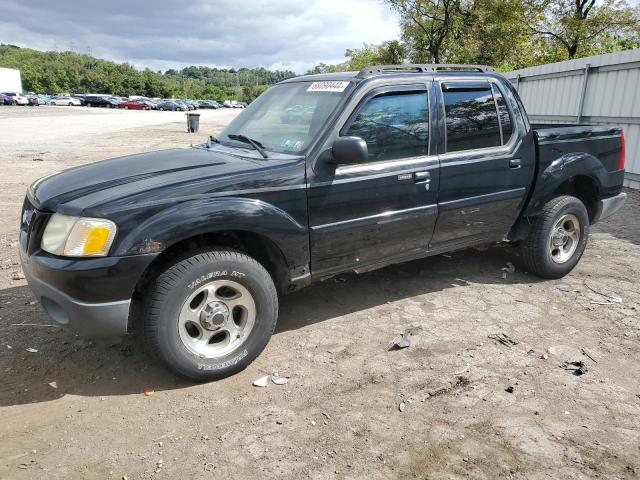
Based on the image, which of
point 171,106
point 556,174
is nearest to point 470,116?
point 556,174

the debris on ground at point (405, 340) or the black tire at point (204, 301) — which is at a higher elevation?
the black tire at point (204, 301)

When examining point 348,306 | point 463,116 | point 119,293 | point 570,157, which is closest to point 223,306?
point 119,293

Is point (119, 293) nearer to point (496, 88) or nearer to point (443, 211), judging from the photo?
point (443, 211)

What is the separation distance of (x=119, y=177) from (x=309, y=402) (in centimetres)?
190

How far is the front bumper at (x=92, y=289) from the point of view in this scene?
2820mm

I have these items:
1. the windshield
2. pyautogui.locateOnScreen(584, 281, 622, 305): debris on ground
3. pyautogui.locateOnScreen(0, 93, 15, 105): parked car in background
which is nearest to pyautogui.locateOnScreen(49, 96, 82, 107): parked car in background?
pyautogui.locateOnScreen(0, 93, 15, 105): parked car in background

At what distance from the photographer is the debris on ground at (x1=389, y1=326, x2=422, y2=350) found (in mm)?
3715

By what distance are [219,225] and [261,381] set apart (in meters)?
1.06

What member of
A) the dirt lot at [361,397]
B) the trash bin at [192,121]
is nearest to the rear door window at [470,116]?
the dirt lot at [361,397]

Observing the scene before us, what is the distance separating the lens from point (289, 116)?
13.1ft

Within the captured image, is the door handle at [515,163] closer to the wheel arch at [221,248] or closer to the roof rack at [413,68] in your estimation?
the roof rack at [413,68]

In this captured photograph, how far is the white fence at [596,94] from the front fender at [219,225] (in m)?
8.93

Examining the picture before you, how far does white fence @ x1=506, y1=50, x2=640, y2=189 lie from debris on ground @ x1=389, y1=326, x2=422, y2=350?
8.04 meters

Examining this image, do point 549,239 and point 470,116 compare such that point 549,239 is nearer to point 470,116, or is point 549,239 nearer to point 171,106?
point 470,116
